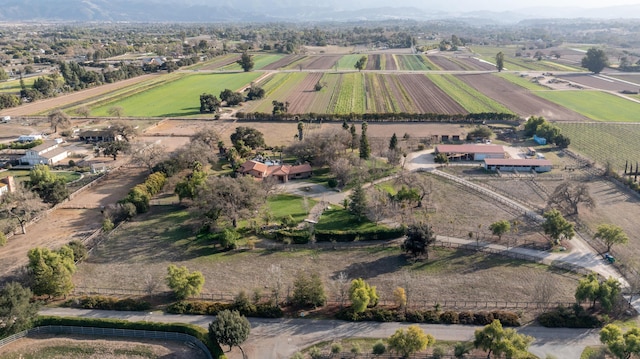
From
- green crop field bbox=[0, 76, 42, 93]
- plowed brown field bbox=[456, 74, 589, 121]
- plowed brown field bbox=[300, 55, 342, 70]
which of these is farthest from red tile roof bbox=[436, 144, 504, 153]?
green crop field bbox=[0, 76, 42, 93]

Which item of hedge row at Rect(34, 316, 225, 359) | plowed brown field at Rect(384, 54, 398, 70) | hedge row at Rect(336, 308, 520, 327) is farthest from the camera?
plowed brown field at Rect(384, 54, 398, 70)

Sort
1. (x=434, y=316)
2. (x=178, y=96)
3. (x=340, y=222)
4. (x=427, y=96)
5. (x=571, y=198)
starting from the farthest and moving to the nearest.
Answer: (x=178, y=96) < (x=427, y=96) < (x=571, y=198) < (x=340, y=222) < (x=434, y=316)

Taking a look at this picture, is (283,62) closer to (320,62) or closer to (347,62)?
(320,62)

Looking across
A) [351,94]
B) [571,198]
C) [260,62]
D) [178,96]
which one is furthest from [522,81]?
[178,96]

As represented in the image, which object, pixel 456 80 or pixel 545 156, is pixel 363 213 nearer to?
pixel 545 156

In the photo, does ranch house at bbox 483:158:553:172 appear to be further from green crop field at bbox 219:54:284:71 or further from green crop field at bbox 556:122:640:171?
green crop field at bbox 219:54:284:71

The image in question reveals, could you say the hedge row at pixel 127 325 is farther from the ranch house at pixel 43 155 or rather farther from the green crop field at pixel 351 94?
the green crop field at pixel 351 94
